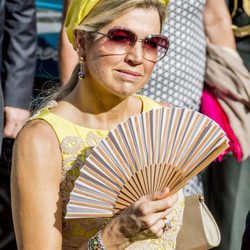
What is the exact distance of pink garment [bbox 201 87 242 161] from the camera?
183 inches

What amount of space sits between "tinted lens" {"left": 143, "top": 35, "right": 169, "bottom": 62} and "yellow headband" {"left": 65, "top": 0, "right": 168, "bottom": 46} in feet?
0.59

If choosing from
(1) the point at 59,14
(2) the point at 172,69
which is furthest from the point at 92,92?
(1) the point at 59,14

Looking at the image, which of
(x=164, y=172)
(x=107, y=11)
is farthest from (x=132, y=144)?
(x=107, y=11)

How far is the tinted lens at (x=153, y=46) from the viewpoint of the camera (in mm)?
3225

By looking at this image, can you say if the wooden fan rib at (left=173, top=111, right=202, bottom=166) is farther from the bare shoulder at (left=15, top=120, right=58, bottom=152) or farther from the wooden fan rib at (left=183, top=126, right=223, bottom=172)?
the bare shoulder at (left=15, top=120, right=58, bottom=152)

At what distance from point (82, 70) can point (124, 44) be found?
0.23 metres

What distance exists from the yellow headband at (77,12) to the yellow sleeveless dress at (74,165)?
0.30 meters

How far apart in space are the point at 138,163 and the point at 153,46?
45 cm

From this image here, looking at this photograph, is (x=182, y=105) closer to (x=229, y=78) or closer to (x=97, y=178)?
(x=229, y=78)

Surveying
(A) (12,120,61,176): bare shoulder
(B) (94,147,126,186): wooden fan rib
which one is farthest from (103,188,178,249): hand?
(A) (12,120,61,176): bare shoulder

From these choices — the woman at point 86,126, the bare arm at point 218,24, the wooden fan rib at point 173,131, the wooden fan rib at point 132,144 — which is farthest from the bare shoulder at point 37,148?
the bare arm at point 218,24

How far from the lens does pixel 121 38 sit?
3.19 metres

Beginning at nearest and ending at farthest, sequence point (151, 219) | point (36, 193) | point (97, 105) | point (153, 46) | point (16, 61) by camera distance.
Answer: point (151, 219), point (36, 193), point (153, 46), point (97, 105), point (16, 61)

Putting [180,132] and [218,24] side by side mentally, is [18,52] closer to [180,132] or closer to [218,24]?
[218,24]
